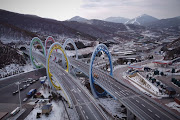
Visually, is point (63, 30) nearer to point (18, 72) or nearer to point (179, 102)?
point (18, 72)

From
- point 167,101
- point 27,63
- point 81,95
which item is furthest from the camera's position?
point 27,63

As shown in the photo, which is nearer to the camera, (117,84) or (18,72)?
(117,84)

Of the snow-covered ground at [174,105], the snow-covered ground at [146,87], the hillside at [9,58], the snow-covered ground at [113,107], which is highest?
the hillside at [9,58]

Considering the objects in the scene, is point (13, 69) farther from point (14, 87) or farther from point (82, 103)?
point (82, 103)

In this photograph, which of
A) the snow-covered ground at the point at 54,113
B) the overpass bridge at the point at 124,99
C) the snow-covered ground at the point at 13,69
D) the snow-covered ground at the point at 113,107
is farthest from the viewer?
the snow-covered ground at the point at 13,69

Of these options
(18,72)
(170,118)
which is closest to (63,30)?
(18,72)

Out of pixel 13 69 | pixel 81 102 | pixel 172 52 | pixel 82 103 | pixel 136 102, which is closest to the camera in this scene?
pixel 136 102

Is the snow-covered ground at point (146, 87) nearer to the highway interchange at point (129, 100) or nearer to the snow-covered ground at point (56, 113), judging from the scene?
the highway interchange at point (129, 100)

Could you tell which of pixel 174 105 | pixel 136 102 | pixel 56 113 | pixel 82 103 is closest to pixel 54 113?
pixel 56 113

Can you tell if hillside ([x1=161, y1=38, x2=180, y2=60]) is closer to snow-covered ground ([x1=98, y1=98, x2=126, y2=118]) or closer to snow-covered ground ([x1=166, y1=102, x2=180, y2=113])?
snow-covered ground ([x1=166, y1=102, x2=180, y2=113])

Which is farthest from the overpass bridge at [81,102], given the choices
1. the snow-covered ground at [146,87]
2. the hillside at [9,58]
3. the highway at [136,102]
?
the hillside at [9,58]

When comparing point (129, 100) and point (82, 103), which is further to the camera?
point (82, 103)
